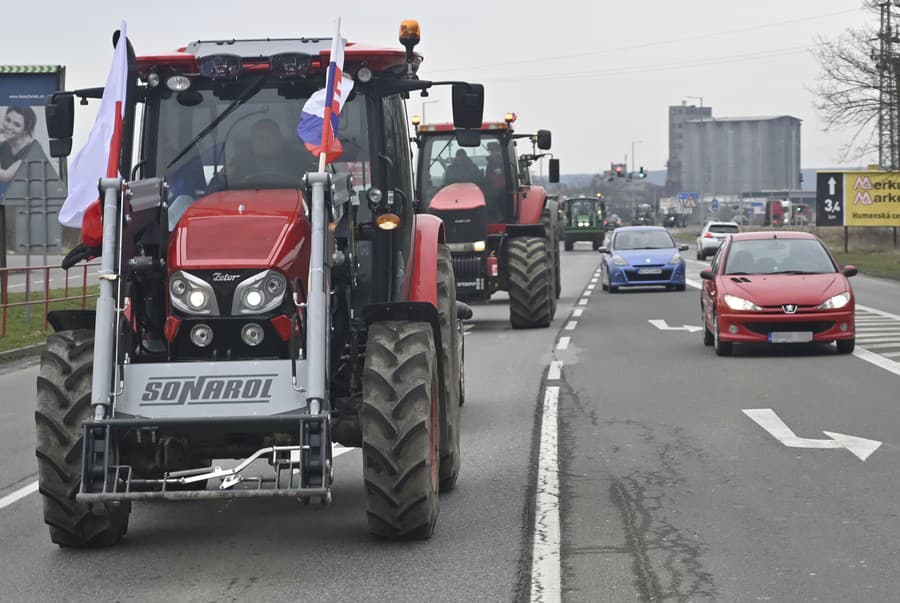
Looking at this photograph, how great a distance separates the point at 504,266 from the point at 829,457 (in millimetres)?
14094

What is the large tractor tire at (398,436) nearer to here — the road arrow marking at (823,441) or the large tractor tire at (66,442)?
the large tractor tire at (66,442)

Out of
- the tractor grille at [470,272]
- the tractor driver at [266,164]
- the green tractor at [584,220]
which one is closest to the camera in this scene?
the tractor driver at [266,164]

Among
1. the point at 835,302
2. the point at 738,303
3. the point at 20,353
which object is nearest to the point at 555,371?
the point at 738,303

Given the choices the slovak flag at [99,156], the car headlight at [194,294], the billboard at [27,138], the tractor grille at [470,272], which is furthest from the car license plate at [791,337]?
the billboard at [27,138]

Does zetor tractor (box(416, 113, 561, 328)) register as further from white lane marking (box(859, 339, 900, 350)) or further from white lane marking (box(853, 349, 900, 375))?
white lane marking (box(853, 349, 900, 375))

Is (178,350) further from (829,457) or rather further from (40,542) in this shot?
(829,457)

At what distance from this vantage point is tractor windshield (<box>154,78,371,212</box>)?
843cm

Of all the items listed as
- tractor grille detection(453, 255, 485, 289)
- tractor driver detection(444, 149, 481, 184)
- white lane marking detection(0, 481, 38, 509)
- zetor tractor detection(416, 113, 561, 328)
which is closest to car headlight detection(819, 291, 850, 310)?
zetor tractor detection(416, 113, 561, 328)

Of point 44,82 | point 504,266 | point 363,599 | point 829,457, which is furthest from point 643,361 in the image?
point 44,82

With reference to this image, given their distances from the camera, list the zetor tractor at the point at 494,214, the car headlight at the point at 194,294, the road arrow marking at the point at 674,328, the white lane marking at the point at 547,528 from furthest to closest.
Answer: the zetor tractor at the point at 494,214 < the road arrow marking at the point at 674,328 < the car headlight at the point at 194,294 < the white lane marking at the point at 547,528

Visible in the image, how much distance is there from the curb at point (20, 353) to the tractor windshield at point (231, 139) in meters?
13.4

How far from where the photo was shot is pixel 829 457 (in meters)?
10.7

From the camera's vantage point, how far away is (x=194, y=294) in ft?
24.9

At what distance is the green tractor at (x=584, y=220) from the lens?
8175 cm
